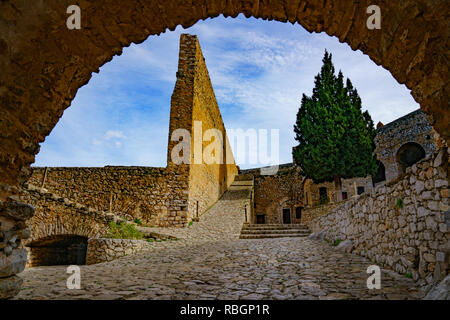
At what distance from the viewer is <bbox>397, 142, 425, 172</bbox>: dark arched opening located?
59.6 ft

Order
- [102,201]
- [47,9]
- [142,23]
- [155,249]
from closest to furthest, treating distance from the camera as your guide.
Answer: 1. [47,9]
2. [142,23]
3. [155,249]
4. [102,201]

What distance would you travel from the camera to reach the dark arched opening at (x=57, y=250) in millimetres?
9312

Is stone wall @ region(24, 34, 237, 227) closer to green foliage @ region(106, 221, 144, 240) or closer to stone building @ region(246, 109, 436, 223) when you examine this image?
green foliage @ region(106, 221, 144, 240)

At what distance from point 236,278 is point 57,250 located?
31.5 ft

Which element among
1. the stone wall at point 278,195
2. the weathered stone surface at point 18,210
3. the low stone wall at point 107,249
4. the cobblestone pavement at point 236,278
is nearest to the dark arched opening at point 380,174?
the stone wall at point 278,195

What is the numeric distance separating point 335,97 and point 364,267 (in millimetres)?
13598

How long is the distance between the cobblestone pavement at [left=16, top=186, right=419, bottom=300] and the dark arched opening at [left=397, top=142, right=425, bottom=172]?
622 inches

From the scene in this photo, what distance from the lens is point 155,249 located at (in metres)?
7.70

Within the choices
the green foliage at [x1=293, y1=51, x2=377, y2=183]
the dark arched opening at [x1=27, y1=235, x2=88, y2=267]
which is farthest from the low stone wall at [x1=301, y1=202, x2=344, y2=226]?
the dark arched opening at [x1=27, y1=235, x2=88, y2=267]

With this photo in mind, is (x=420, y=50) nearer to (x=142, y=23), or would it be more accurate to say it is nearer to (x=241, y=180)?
(x=142, y=23)

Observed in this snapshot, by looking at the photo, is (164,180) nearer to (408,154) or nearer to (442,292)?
(442,292)

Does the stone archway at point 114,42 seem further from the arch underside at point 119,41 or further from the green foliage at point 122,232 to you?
the green foliage at point 122,232

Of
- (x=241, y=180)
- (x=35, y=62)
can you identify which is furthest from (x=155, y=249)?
(x=241, y=180)

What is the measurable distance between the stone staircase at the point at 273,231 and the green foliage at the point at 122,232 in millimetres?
4012
